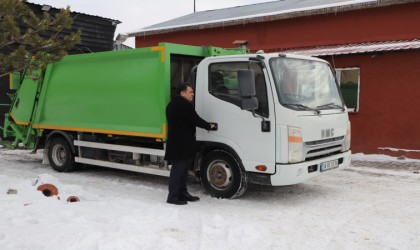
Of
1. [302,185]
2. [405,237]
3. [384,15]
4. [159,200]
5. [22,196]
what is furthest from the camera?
[384,15]

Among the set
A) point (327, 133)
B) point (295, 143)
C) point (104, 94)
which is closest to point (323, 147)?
point (327, 133)

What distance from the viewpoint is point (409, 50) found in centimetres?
1155

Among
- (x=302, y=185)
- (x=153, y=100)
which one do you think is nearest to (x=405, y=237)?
(x=302, y=185)

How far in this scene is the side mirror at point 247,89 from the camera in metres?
6.12

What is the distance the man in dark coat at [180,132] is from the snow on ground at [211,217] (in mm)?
417

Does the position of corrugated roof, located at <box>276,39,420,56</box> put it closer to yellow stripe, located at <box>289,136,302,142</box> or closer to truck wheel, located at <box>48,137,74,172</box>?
yellow stripe, located at <box>289,136,302,142</box>

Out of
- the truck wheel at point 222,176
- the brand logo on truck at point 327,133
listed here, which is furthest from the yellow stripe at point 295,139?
the truck wheel at point 222,176

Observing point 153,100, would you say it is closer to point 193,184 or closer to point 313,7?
point 193,184

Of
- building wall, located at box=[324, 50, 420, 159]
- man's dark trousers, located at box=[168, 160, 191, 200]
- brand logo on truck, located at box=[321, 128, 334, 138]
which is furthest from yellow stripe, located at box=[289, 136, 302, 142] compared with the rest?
building wall, located at box=[324, 50, 420, 159]

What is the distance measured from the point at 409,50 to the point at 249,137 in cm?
717

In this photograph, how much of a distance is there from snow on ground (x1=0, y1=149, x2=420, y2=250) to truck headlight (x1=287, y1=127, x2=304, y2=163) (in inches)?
29.7

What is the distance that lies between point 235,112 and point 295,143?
0.99 meters

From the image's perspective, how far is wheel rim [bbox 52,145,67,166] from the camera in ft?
30.9

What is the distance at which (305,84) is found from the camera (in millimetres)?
6734
